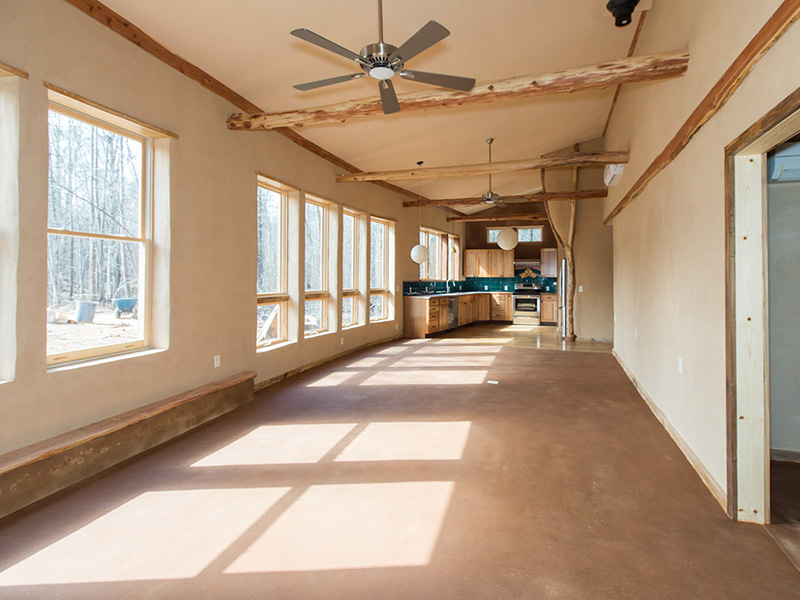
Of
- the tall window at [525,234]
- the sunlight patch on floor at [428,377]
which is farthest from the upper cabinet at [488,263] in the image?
the sunlight patch on floor at [428,377]

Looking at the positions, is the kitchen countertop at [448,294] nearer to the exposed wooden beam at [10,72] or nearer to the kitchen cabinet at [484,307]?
the kitchen cabinet at [484,307]

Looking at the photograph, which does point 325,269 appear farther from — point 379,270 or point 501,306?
point 501,306

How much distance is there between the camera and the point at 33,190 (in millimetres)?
2682

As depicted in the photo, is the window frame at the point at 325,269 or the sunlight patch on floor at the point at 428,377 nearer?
the sunlight patch on floor at the point at 428,377

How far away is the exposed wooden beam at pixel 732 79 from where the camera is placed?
1.71 metres

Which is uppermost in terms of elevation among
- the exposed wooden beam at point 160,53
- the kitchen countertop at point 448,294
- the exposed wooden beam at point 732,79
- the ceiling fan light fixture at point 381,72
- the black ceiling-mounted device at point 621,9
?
the black ceiling-mounted device at point 621,9

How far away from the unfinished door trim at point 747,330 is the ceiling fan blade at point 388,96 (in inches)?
80.4

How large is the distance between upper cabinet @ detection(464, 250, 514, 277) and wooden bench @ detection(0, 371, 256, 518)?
9713mm

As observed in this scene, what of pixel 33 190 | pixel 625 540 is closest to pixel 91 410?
pixel 33 190

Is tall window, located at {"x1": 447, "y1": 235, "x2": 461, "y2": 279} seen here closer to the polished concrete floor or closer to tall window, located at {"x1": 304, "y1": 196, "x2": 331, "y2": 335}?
tall window, located at {"x1": 304, "y1": 196, "x2": 331, "y2": 335}

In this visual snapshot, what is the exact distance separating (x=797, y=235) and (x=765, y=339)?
142 centimetres

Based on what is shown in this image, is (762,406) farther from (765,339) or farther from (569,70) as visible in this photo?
(569,70)

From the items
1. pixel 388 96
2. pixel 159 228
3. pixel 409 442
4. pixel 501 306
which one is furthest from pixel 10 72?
pixel 501 306

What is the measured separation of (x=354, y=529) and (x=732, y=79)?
9.44ft
